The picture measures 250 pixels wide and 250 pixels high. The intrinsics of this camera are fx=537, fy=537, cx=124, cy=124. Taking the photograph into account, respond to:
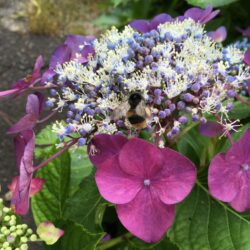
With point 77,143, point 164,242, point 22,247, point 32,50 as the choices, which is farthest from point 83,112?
point 32,50

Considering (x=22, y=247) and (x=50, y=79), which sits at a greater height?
(x=50, y=79)

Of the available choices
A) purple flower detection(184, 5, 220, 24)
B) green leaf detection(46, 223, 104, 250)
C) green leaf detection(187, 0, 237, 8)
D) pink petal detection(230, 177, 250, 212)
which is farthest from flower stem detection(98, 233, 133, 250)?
green leaf detection(187, 0, 237, 8)

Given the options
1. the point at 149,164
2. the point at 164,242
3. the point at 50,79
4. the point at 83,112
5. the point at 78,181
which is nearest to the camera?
the point at 149,164

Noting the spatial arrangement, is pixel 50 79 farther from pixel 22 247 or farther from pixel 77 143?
pixel 22 247

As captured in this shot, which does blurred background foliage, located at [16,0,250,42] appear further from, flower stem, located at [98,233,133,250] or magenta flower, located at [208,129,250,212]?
magenta flower, located at [208,129,250,212]

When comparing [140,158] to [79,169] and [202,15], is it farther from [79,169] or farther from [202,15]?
[79,169]

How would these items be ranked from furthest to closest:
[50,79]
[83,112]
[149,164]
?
[50,79] → [83,112] → [149,164]
